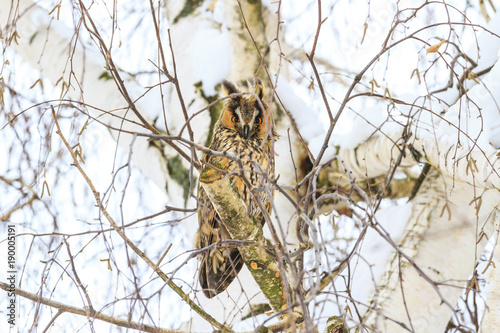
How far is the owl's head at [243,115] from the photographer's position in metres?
2.42

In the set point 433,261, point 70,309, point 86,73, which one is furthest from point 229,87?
point 70,309

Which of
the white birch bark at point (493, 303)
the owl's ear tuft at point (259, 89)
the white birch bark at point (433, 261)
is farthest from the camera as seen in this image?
the owl's ear tuft at point (259, 89)

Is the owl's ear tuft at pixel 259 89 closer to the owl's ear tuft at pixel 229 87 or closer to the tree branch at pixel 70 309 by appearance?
the owl's ear tuft at pixel 229 87

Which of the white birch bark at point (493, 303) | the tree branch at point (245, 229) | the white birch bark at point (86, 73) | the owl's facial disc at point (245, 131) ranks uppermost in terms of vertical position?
the white birch bark at point (86, 73)

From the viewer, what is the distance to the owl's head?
242 cm

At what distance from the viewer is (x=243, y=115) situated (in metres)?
2.44

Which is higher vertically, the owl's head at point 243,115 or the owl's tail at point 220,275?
the owl's head at point 243,115

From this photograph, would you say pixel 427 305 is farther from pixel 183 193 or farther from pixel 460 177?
pixel 183 193

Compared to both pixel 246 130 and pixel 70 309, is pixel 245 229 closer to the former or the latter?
pixel 70 309

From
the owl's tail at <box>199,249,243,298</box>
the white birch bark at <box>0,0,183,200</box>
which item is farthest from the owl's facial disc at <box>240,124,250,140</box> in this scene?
the owl's tail at <box>199,249,243,298</box>

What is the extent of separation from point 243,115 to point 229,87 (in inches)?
5.3

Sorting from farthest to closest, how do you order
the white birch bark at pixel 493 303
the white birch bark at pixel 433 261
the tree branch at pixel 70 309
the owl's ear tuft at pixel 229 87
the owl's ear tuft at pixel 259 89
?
the owl's ear tuft at pixel 229 87 < the owl's ear tuft at pixel 259 89 < the white birch bark at pixel 433 261 < the white birch bark at pixel 493 303 < the tree branch at pixel 70 309

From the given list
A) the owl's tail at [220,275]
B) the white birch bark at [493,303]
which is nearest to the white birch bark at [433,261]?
the white birch bark at [493,303]

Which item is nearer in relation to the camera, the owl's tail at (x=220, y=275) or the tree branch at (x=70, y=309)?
the tree branch at (x=70, y=309)
